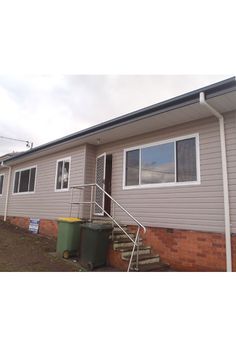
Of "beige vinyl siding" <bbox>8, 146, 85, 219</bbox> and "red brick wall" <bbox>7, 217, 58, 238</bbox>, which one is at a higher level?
"beige vinyl siding" <bbox>8, 146, 85, 219</bbox>

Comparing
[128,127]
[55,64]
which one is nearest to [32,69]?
[55,64]

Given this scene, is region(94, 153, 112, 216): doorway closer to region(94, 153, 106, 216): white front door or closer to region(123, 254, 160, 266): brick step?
region(94, 153, 106, 216): white front door

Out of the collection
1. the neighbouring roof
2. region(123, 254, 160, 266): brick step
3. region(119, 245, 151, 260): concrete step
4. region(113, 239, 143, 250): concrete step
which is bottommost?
region(123, 254, 160, 266): brick step

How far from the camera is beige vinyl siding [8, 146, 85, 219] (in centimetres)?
835

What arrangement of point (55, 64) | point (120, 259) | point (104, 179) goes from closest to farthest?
point (55, 64), point (120, 259), point (104, 179)

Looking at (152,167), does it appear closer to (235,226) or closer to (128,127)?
(128,127)

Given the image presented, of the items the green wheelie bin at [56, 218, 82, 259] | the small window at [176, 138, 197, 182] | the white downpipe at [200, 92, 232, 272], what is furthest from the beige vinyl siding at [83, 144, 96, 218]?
the white downpipe at [200, 92, 232, 272]

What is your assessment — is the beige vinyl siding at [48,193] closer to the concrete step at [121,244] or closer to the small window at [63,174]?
the small window at [63,174]

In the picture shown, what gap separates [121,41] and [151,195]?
11.9 feet

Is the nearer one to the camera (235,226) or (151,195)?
(235,226)

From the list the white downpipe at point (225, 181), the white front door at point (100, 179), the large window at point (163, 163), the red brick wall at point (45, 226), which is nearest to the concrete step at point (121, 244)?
the large window at point (163, 163)

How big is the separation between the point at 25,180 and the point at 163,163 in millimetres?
7870

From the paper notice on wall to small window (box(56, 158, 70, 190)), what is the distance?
2009 millimetres

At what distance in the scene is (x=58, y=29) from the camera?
→ 4.00 metres
